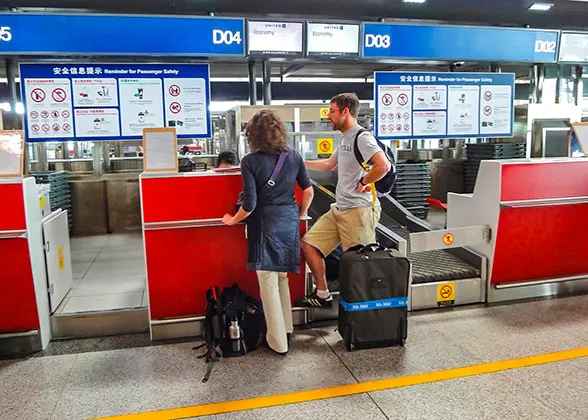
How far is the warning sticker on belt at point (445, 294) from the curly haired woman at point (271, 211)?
1.41 metres

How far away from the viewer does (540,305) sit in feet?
12.6

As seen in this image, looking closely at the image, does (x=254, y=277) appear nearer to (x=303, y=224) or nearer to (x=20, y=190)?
(x=303, y=224)

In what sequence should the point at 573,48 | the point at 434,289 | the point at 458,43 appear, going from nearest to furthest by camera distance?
the point at 434,289 → the point at 458,43 → the point at 573,48

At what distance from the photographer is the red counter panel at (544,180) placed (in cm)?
381

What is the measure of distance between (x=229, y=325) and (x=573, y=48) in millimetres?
5871

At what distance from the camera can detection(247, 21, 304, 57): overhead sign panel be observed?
5031 mm

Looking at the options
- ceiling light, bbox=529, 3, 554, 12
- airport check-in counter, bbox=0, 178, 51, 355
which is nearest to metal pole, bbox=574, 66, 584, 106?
ceiling light, bbox=529, 3, 554, 12

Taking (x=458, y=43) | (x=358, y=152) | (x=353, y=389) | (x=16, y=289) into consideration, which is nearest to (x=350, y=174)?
(x=358, y=152)

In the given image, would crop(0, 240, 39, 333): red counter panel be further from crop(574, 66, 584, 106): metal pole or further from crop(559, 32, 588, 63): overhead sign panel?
crop(574, 66, 584, 106): metal pole

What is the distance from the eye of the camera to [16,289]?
10.1 ft

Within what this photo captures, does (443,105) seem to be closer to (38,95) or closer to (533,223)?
(533,223)

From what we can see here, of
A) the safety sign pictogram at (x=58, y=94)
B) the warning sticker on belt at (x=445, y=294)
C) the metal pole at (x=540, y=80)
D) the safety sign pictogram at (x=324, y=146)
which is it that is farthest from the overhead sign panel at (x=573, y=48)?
the safety sign pictogram at (x=58, y=94)

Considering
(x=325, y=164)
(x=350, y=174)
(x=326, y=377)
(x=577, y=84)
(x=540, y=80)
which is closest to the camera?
(x=326, y=377)

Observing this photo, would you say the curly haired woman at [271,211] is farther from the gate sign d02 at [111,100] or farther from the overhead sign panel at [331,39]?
the overhead sign panel at [331,39]
